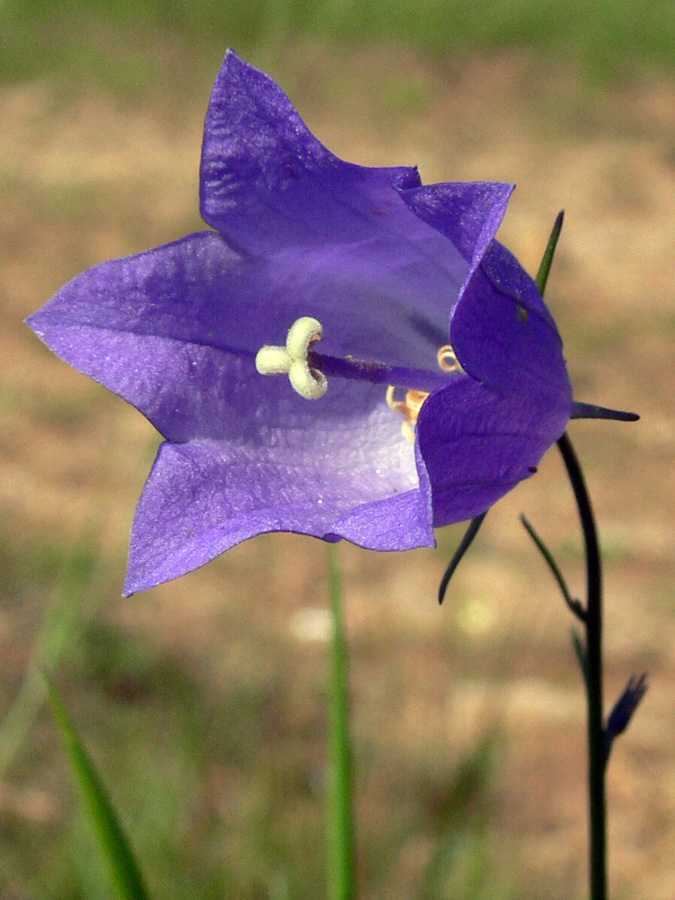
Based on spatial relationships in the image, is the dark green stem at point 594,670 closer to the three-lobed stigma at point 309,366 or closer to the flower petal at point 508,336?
the flower petal at point 508,336

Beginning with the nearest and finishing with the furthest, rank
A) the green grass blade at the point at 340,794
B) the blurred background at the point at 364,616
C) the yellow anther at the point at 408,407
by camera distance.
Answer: the green grass blade at the point at 340,794 → the yellow anther at the point at 408,407 → the blurred background at the point at 364,616

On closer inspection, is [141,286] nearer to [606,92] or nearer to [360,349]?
[360,349]

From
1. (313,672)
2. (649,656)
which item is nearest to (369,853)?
(313,672)

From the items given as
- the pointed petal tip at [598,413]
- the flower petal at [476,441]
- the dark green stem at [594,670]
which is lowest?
the dark green stem at [594,670]

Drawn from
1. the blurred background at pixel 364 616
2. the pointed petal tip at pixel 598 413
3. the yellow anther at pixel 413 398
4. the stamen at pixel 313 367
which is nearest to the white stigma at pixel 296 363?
the stamen at pixel 313 367

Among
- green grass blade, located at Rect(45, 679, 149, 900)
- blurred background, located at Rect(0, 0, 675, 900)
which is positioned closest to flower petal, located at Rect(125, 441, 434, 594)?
green grass blade, located at Rect(45, 679, 149, 900)

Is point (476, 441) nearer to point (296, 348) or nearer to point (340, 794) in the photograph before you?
point (296, 348)

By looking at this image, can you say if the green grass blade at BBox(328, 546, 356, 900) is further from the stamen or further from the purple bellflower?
the stamen
